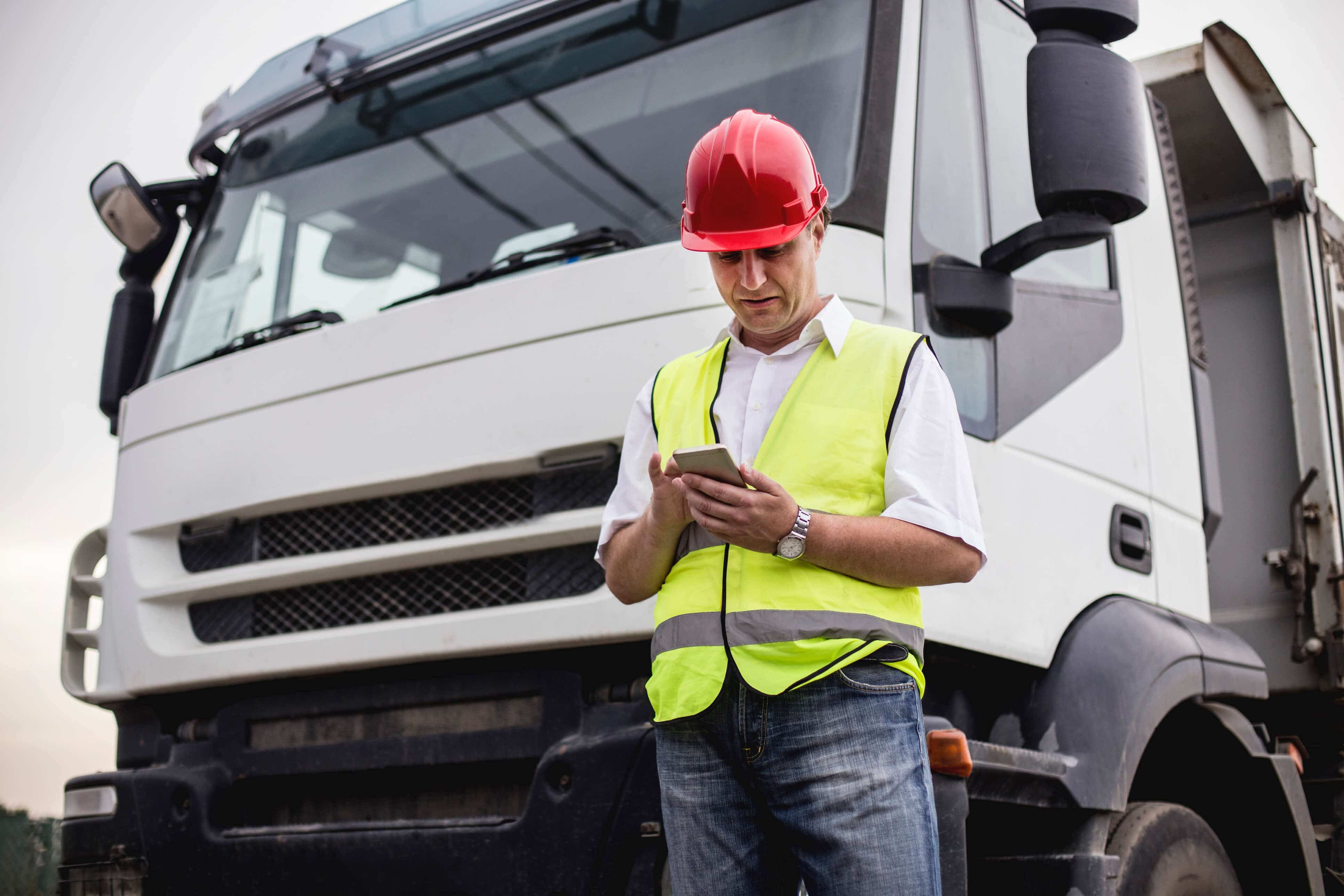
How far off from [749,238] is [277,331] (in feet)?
6.02

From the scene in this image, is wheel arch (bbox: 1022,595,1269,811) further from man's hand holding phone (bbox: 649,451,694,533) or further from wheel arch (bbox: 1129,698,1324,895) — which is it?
man's hand holding phone (bbox: 649,451,694,533)

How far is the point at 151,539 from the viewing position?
3.28 meters

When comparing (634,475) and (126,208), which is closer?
(634,475)

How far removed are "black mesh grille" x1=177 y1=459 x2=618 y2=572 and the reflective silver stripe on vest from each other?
858 mm

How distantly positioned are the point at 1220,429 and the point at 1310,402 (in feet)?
A: 0.93

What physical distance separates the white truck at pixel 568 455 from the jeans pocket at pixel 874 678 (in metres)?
0.69

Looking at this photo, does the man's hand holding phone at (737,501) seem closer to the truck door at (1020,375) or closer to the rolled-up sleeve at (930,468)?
the rolled-up sleeve at (930,468)

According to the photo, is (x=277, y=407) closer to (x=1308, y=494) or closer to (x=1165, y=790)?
A: (x=1165, y=790)

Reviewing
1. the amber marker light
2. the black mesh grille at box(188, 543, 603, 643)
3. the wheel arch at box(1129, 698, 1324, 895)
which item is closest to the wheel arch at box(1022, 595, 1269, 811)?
the wheel arch at box(1129, 698, 1324, 895)

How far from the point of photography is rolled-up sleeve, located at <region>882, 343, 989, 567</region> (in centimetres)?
164

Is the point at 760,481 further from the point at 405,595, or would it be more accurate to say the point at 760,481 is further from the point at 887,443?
the point at 405,595

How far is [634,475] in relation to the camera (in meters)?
1.89

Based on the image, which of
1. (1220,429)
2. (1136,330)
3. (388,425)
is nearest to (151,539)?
(388,425)

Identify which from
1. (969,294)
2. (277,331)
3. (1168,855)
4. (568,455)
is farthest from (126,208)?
(1168,855)
